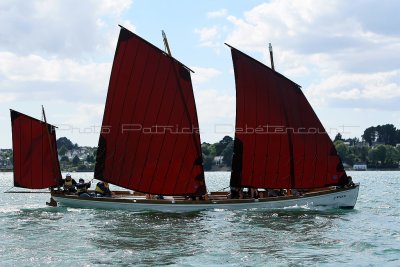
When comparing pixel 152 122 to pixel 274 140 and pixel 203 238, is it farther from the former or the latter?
pixel 203 238

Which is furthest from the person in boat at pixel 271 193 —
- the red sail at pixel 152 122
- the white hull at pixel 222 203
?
the red sail at pixel 152 122

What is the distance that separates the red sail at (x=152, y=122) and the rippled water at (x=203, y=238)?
235cm

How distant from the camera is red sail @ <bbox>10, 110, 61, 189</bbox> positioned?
47.8m

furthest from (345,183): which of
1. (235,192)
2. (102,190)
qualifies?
(102,190)

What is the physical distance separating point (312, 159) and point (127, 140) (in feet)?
39.8

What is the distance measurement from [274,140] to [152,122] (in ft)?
26.5

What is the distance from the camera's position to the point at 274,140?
4497 cm

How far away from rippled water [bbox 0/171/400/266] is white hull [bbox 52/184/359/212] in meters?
0.74

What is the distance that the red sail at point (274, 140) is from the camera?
147ft

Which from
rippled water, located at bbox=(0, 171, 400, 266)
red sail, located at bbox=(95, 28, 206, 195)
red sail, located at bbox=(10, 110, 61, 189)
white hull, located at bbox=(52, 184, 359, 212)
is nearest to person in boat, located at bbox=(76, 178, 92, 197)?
white hull, located at bbox=(52, 184, 359, 212)

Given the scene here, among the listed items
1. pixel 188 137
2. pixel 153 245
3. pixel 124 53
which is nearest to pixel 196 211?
pixel 188 137

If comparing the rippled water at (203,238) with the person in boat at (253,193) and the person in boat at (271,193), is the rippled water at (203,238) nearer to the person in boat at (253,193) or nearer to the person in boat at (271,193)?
the person in boat at (253,193)

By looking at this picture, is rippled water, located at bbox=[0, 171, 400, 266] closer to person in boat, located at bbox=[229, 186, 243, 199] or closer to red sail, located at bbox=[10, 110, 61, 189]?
person in boat, located at bbox=[229, 186, 243, 199]

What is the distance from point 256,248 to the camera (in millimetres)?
28672
